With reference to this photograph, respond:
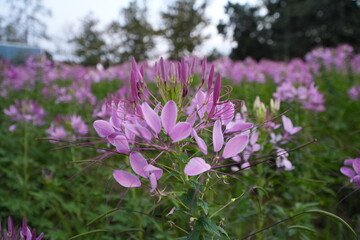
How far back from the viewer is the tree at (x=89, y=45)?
2859 centimetres

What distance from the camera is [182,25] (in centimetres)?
2475

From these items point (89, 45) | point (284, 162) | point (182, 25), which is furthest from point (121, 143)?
point (89, 45)

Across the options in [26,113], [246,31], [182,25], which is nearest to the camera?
[26,113]

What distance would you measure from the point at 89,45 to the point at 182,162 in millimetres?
30817

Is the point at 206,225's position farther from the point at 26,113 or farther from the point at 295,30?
the point at 295,30

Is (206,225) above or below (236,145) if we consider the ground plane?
below

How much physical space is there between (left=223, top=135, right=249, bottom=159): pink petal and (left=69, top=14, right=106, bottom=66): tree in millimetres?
29016

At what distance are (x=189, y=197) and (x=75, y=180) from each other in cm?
161

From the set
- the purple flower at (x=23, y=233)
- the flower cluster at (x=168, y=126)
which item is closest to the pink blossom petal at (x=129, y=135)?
the flower cluster at (x=168, y=126)

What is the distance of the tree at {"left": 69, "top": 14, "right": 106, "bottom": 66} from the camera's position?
93.8 ft

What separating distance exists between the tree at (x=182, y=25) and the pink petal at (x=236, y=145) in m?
24.2

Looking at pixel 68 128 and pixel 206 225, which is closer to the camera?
pixel 206 225

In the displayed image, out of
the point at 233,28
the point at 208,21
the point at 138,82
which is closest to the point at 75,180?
the point at 138,82

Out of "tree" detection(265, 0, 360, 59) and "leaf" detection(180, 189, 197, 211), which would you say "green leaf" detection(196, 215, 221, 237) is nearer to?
"leaf" detection(180, 189, 197, 211)
